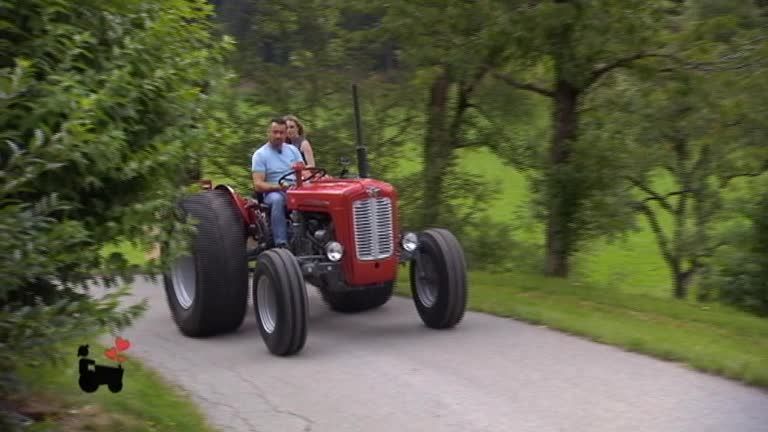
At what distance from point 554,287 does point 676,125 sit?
14.2 feet

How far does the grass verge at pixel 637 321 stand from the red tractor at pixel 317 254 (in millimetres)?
1103

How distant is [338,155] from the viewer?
16.9 metres

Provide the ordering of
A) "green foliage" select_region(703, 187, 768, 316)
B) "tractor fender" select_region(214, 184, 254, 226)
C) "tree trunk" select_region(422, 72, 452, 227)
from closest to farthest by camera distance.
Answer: "tractor fender" select_region(214, 184, 254, 226) → "green foliage" select_region(703, 187, 768, 316) → "tree trunk" select_region(422, 72, 452, 227)

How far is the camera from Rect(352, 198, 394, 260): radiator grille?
10008mm

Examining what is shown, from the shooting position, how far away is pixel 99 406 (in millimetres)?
7031

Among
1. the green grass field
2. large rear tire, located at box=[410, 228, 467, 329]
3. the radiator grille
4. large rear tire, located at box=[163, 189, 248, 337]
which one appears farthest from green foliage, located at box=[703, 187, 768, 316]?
large rear tire, located at box=[163, 189, 248, 337]

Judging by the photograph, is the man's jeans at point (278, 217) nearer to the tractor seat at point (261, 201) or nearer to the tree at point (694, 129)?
the tractor seat at point (261, 201)

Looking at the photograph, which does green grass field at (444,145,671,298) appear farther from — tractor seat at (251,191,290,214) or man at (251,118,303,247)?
tractor seat at (251,191,290,214)

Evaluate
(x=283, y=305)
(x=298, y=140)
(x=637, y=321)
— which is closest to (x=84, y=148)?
(x=283, y=305)

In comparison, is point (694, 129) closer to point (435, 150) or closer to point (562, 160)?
point (562, 160)

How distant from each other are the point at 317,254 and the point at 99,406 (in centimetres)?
373

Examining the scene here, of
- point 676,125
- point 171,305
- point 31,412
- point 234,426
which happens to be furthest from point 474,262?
point 31,412

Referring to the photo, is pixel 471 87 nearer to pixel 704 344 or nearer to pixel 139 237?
pixel 704 344

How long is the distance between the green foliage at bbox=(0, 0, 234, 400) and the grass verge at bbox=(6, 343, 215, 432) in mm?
500
